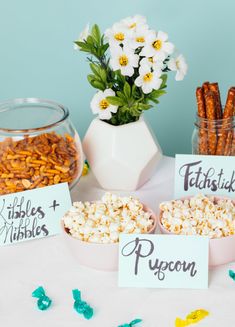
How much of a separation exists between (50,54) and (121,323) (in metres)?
1.48

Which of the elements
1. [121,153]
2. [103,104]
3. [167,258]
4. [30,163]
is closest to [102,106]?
[103,104]

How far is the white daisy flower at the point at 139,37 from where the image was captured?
1.40 m

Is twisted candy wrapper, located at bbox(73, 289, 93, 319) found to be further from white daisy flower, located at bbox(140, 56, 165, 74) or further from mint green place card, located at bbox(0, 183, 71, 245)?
white daisy flower, located at bbox(140, 56, 165, 74)

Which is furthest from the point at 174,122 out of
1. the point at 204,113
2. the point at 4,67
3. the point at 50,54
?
the point at 204,113

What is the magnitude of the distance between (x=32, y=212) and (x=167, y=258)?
1.10 feet

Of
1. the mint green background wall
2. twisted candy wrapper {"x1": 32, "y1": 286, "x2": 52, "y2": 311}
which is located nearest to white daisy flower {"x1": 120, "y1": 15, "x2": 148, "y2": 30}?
twisted candy wrapper {"x1": 32, "y1": 286, "x2": 52, "y2": 311}

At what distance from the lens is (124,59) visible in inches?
55.2

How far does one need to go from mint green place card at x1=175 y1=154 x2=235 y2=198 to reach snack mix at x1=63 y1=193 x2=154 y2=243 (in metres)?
0.18

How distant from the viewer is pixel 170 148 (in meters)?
2.46

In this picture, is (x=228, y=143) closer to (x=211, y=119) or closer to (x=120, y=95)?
(x=211, y=119)

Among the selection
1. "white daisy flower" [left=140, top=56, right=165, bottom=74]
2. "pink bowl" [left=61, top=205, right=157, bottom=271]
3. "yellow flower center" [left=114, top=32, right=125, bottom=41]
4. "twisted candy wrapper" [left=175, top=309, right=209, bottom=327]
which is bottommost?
"twisted candy wrapper" [left=175, top=309, right=209, bottom=327]

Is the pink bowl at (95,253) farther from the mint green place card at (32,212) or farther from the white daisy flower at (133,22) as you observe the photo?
the white daisy flower at (133,22)

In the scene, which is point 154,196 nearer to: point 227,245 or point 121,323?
point 227,245

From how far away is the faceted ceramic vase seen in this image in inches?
58.5
